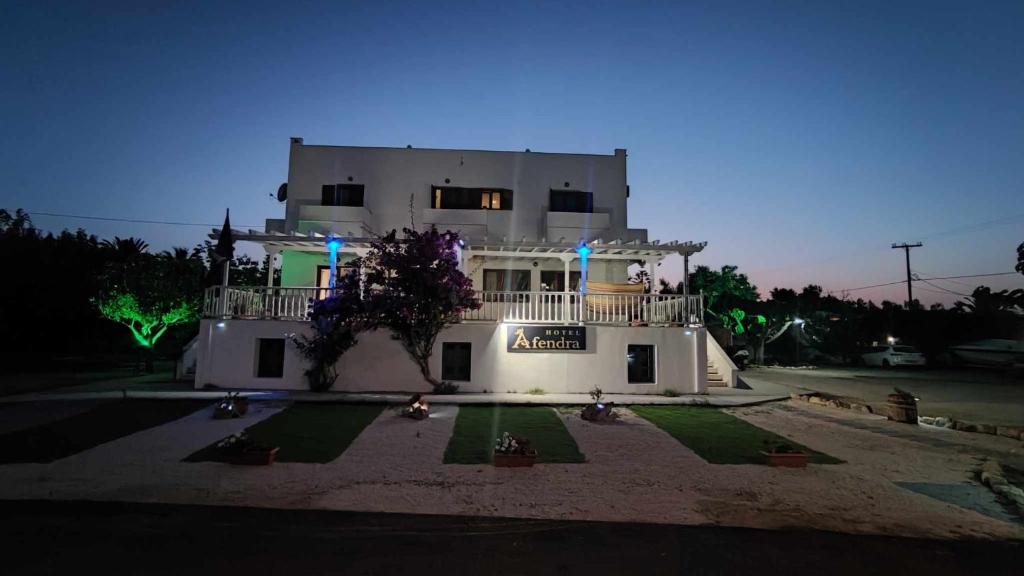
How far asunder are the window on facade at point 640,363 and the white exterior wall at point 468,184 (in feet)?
17.7

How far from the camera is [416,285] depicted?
12242 mm

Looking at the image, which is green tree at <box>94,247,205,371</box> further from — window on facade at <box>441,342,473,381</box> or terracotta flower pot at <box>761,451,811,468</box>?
terracotta flower pot at <box>761,451,811,468</box>

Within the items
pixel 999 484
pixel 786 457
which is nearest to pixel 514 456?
pixel 786 457

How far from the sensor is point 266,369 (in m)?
14.1

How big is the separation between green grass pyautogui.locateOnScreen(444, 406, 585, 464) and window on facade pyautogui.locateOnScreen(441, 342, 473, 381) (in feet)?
6.82

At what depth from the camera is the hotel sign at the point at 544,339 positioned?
45.8 feet

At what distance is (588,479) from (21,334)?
3230 cm

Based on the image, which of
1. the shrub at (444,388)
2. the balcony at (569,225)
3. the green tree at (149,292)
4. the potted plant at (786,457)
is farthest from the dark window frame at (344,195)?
the potted plant at (786,457)

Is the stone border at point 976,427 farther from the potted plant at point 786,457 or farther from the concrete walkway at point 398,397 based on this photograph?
the potted plant at point 786,457

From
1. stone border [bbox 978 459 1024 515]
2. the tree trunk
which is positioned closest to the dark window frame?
the tree trunk

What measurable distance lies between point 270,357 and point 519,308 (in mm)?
7284

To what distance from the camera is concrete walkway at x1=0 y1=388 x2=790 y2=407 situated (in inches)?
490

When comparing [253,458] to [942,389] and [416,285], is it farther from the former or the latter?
[942,389]

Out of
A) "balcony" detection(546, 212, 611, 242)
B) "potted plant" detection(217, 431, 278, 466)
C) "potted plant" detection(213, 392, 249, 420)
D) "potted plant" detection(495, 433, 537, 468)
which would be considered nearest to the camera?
"potted plant" detection(217, 431, 278, 466)
